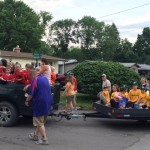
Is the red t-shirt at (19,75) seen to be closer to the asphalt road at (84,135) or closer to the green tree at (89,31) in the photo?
the asphalt road at (84,135)

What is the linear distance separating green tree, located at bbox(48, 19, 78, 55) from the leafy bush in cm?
8189

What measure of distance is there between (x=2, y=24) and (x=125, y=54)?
45741mm

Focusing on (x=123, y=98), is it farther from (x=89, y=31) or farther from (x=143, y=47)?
(x=143, y=47)

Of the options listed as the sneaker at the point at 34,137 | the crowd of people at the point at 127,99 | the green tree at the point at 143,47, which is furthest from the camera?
the green tree at the point at 143,47

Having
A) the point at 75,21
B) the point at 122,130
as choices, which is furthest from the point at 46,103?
the point at 75,21

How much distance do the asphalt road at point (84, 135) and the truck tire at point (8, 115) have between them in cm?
21

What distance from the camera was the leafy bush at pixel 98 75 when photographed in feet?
61.1

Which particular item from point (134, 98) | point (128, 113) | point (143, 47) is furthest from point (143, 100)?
point (143, 47)

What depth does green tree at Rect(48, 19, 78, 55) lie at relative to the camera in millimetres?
102938

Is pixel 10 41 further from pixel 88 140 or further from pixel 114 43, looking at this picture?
pixel 88 140

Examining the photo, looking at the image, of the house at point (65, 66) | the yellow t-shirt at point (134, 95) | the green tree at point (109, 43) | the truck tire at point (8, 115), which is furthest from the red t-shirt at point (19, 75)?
the green tree at point (109, 43)

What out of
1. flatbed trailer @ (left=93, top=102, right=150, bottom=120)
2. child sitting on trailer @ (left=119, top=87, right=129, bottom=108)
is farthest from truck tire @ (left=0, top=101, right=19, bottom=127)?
child sitting on trailer @ (left=119, top=87, right=129, bottom=108)

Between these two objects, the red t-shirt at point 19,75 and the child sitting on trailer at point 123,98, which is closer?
the red t-shirt at point 19,75

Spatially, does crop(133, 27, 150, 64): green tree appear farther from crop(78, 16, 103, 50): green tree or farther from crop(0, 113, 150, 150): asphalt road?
crop(0, 113, 150, 150): asphalt road
